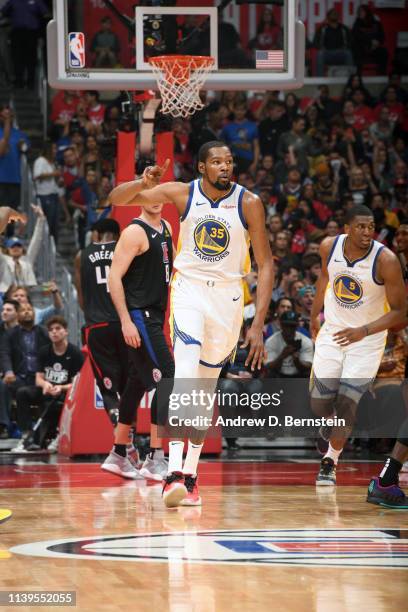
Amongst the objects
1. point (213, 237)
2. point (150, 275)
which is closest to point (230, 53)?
point (150, 275)

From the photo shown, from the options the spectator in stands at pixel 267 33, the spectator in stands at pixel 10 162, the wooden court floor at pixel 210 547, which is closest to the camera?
the wooden court floor at pixel 210 547

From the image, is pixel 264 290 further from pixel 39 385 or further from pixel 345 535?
pixel 39 385

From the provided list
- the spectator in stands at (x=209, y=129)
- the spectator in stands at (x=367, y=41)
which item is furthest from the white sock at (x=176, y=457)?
the spectator in stands at (x=367, y=41)

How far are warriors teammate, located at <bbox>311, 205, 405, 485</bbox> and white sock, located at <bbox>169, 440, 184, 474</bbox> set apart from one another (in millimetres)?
1725

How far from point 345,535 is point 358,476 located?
3.66m

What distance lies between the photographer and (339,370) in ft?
30.9

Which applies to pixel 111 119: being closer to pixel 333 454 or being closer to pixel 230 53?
pixel 230 53

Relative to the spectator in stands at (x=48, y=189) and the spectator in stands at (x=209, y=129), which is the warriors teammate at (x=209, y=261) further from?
the spectator in stands at (x=209, y=129)

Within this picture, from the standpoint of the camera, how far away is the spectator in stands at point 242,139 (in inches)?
722

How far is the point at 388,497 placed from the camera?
305 inches

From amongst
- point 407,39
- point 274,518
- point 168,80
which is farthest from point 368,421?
point 407,39

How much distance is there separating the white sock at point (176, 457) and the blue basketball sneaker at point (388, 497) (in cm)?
127

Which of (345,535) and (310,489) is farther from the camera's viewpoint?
(310,489)

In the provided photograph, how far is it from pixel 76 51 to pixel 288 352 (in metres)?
4.15
